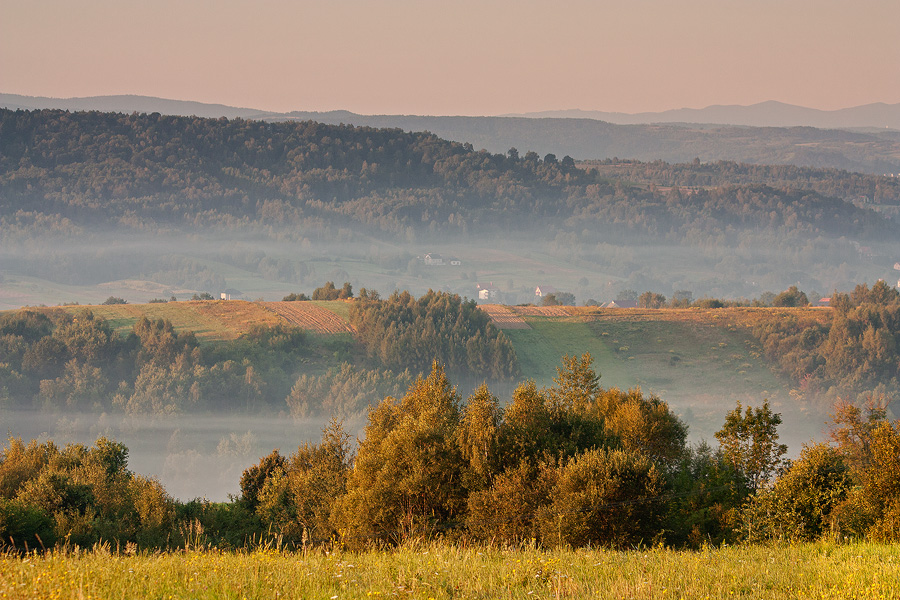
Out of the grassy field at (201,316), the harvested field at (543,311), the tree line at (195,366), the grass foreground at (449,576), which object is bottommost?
the tree line at (195,366)

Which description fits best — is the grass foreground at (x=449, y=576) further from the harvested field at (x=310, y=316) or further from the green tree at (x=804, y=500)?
the harvested field at (x=310, y=316)

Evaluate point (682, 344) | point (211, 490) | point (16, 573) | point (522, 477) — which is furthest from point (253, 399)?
point (16, 573)

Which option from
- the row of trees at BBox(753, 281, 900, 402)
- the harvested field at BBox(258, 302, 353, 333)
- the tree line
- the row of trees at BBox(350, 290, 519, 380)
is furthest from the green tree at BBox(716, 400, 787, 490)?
the row of trees at BBox(753, 281, 900, 402)

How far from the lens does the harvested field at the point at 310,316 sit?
16312 centimetres

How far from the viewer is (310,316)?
168250mm

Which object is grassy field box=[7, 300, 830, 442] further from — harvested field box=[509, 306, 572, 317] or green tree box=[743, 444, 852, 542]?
green tree box=[743, 444, 852, 542]

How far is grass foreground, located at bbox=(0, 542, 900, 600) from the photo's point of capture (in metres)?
10.8

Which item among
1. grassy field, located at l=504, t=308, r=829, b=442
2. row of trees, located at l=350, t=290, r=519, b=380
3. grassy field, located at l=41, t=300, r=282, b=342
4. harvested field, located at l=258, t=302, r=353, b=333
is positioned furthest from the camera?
row of trees, located at l=350, t=290, r=519, b=380

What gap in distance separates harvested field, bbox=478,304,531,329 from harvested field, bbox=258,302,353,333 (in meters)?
28.9

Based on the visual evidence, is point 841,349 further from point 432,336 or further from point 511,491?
point 511,491

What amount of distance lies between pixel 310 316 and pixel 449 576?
6228 inches

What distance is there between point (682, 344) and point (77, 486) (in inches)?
5329

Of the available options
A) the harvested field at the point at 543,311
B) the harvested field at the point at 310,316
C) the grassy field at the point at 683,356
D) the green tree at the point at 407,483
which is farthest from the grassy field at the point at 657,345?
the green tree at the point at 407,483

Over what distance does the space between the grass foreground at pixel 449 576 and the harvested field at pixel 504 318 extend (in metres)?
156
